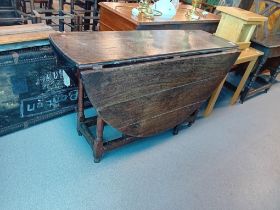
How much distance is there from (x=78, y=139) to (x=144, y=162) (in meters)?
0.54

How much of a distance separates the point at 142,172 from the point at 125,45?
34.7 inches

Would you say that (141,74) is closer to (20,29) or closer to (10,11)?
(20,29)

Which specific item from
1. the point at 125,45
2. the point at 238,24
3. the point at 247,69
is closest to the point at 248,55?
the point at 247,69

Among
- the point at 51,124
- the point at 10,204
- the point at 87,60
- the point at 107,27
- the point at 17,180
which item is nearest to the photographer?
the point at 87,60

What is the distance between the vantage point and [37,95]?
1.75m

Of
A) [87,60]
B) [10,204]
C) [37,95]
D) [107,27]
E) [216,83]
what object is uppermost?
[87,60]

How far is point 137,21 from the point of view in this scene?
187 cm

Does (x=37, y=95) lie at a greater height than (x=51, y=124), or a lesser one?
greater

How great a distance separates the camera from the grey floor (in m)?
1.44

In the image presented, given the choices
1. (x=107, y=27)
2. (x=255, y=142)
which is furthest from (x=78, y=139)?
(x=255, y=142)

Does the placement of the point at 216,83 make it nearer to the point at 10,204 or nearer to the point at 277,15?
the point at 10,204

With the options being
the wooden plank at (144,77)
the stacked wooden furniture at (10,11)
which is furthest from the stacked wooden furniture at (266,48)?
the stacked wooden furniture at (10,11)

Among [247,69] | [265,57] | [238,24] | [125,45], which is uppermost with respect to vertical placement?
[238,24]

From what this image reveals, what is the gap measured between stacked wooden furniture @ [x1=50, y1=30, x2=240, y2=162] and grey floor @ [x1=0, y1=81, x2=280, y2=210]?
0.16 metres
